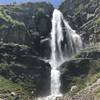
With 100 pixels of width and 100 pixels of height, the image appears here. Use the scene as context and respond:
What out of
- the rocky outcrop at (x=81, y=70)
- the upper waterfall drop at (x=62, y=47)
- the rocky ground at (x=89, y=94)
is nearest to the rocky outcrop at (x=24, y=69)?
the upper waterfall drop at (x=62, y=47)

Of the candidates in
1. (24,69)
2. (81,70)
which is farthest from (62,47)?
(24,69)

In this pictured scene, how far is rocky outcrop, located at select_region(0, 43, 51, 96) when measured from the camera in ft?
510

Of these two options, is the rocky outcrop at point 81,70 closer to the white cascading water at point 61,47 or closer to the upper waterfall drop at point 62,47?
the white cascading water at point 61,47

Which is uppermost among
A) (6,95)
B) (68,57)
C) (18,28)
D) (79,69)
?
(18,28)

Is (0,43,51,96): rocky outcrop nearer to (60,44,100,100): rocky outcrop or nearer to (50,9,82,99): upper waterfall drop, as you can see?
(50,9,82,99): upper waterfall drop

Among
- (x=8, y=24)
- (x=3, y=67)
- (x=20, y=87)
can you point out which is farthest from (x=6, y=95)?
(x=8, y=24)

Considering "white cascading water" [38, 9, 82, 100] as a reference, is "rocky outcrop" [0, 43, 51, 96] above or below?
below

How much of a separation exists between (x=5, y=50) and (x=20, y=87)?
27.9m

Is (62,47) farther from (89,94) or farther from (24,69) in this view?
(89,94)

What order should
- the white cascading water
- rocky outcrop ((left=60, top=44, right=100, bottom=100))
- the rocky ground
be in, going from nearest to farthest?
the rocky ground
rocky outcrop ((left=60, top=44, right=100, bottom=100))
the white cascading water

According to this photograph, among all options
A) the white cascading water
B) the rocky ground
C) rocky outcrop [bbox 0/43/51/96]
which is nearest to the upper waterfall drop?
the white cascading water

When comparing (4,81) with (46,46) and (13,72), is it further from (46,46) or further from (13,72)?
(46,46)

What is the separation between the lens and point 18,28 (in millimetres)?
191125

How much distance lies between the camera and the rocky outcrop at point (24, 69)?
155m
